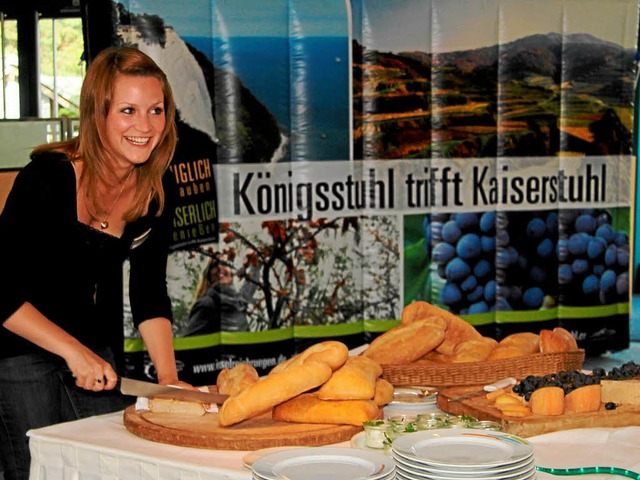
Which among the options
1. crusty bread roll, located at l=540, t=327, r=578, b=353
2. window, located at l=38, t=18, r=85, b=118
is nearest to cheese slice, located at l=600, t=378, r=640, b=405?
crusty bread roll, located at l=540, t=327, r=578, b=353

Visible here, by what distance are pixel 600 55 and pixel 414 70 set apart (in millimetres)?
1060

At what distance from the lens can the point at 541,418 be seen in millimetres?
1912

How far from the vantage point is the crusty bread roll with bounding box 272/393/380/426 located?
1927 millimetres

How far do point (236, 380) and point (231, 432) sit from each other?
221 millimetres

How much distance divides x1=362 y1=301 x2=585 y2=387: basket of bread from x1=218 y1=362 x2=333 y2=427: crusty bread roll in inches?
17.6

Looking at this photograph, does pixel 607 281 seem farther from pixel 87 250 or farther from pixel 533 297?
pixel 87 250

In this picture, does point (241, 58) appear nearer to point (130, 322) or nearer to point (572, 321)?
point (130, 322)

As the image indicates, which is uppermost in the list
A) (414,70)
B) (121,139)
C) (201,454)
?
(414,70)

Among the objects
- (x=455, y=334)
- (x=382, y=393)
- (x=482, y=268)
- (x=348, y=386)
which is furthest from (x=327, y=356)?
(x=482, y=268)

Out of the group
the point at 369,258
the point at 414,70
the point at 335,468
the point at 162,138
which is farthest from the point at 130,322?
the point at 335,468

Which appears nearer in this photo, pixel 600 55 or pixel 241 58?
pixel 241 58

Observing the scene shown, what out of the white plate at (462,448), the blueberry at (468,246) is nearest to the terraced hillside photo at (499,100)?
the blueberry at (468,246)

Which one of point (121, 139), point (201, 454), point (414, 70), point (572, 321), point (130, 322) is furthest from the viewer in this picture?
point (572, 321)

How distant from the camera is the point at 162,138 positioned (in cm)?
232
